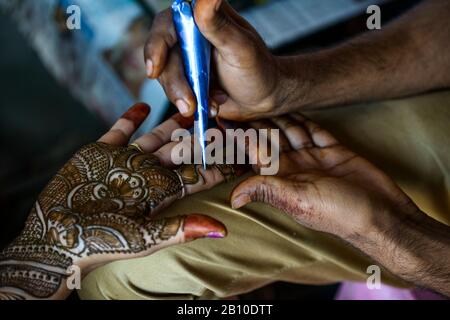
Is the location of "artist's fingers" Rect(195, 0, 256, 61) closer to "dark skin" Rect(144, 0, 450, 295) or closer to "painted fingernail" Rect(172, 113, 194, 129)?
"dark skin" Rect(144, 0, 450, 295)

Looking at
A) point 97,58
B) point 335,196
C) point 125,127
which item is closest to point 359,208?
point 335,196

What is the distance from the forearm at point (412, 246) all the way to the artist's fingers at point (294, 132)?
0.17 meters

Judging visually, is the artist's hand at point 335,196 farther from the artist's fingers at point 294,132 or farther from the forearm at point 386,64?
the forearm at point 386,64

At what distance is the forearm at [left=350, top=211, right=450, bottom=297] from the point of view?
2.56ft

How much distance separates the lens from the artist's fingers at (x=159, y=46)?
30.4 inches

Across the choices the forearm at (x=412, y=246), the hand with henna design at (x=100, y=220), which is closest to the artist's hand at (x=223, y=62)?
the hand with henna design at (x=100, y=220)

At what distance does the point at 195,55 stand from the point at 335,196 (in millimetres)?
253

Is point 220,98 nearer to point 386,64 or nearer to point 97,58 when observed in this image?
point 386,64

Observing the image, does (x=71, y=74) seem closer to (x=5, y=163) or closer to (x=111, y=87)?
(x=111, y=87)

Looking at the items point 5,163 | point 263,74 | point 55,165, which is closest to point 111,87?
point 55,165

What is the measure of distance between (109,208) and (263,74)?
0.29 meters

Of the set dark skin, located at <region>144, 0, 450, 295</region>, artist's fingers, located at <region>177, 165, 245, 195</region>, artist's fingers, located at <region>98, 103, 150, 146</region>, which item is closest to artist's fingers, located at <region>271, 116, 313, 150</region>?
dark skin, located at <region>144, 0, 450, 295</region>

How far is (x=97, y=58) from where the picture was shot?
155 cm

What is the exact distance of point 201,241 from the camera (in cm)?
79
